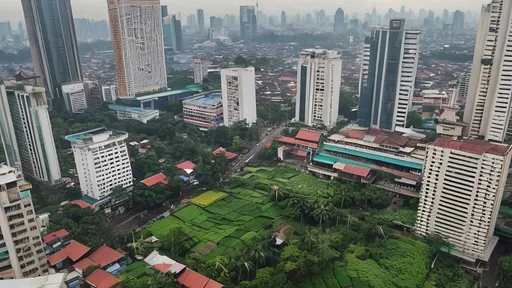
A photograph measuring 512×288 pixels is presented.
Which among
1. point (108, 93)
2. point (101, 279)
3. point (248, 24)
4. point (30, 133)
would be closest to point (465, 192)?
point (101, 279)

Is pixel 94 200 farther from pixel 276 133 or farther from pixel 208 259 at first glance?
pixel 276 133

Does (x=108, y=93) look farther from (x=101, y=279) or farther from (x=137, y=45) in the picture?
(x=101, y=279)

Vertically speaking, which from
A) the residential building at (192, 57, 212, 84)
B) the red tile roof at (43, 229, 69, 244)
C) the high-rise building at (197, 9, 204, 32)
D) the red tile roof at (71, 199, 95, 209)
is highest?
the high-rise building at (197, 9, 204, 32)

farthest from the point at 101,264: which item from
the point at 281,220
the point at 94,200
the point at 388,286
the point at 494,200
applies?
the point at 494,200

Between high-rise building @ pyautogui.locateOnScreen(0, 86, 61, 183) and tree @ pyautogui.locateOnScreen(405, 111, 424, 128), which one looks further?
tree @ pyautogui.locateOnScreen(405, 111, 424, 128)

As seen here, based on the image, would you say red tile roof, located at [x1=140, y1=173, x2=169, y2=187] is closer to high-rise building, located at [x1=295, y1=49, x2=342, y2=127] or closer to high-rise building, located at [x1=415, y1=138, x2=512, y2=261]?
high-rise building, located at [x1=415, y1=138, x2=512, y2=261]

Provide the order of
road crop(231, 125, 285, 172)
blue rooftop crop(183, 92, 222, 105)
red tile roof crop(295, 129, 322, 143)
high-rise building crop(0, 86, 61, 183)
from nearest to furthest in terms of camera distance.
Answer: high-rise building crop(0, 86, 61, 183)
red tile roof crop(295, 129, 322, 143)
road crop(231, 125, 285, 172)
blue rooftop crop(183, 92, 222, 105)

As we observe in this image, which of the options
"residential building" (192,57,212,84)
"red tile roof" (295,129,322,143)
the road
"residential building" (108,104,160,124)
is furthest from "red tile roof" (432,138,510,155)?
"residential building" (192,57,212,84)
